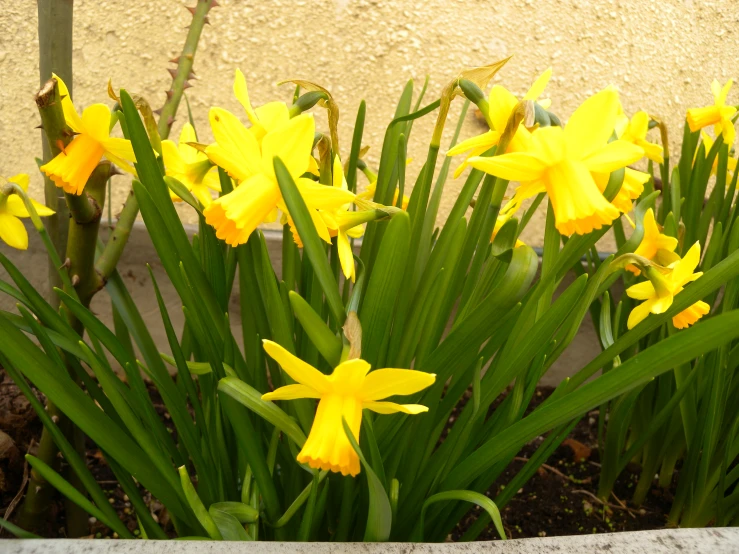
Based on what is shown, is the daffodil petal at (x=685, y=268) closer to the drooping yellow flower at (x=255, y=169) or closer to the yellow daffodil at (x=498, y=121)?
the yellow daffodil at (x=498, y=121)

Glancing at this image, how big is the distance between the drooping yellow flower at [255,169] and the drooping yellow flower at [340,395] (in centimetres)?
13

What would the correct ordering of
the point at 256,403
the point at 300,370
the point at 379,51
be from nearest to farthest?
the point at 300,370 → the point at 256,403 → the point at 379,51

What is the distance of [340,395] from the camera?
0.52m

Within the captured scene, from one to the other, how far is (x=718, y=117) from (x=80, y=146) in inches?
43.3

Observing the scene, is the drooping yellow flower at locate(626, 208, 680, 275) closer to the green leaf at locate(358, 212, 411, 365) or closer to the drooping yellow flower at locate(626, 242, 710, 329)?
the drooping yellow flower at locate(626, 242, 710, 329)

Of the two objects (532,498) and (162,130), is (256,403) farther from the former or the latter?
(532,498)

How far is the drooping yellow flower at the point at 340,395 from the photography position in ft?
1.59

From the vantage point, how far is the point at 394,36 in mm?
1572

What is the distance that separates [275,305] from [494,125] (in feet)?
0.92

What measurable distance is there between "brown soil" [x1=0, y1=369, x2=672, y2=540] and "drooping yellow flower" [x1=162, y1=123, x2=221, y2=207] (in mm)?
569

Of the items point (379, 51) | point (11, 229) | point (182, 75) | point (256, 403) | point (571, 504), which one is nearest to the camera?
point (256, 403)

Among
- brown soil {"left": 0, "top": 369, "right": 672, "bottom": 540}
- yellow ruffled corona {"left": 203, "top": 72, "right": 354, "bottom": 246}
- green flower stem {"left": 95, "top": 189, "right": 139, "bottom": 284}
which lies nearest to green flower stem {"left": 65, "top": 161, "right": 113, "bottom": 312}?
green flower stem {"left": 95, "top": 189, "right": 139, "bottom": 284}

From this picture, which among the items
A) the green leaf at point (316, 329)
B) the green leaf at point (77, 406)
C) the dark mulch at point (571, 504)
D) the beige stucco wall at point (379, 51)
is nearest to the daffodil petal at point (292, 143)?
the green leaf at point (316, 329)

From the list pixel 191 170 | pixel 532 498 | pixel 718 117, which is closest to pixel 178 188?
pixel 191 170
